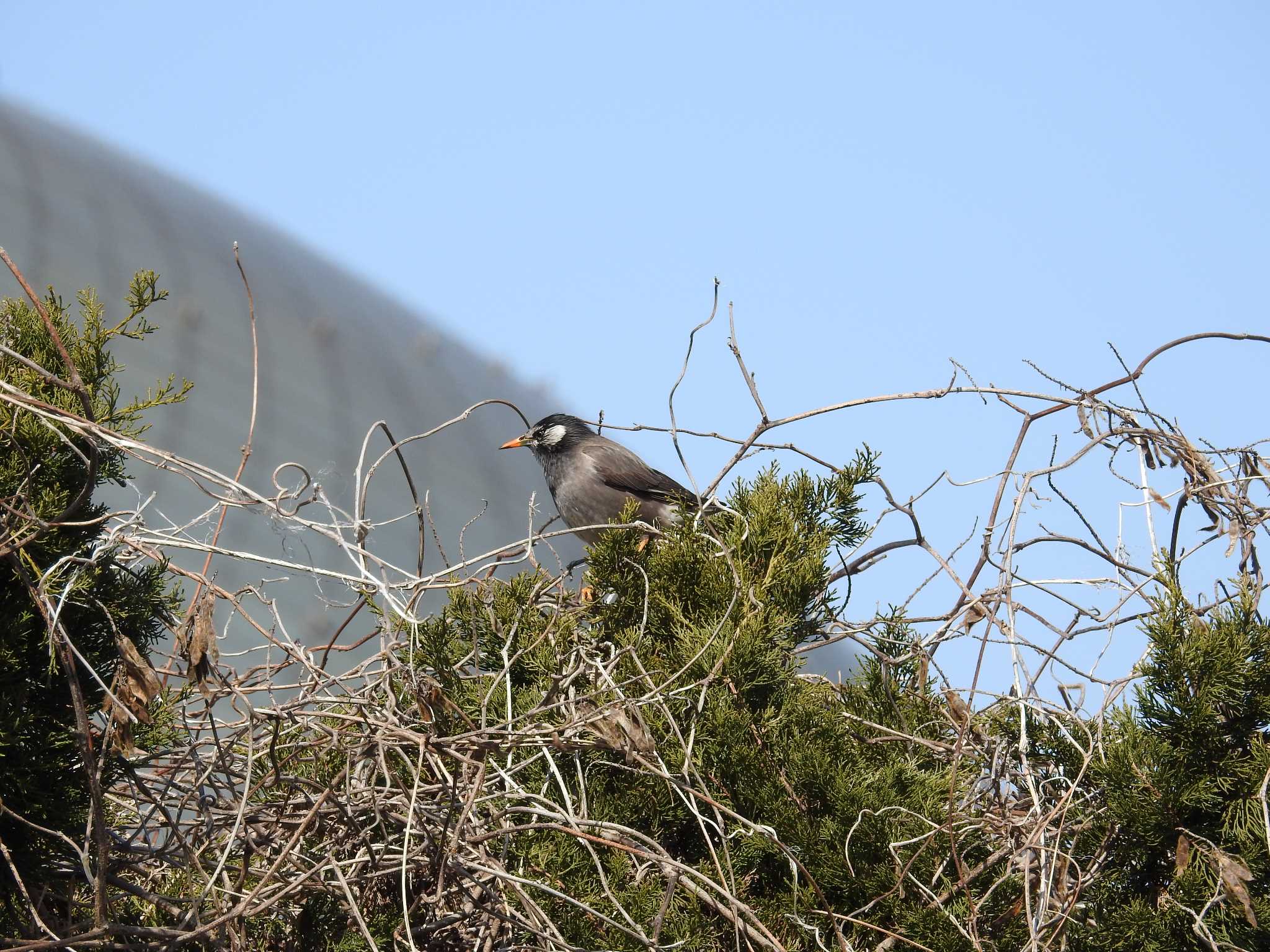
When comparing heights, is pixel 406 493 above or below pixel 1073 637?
below

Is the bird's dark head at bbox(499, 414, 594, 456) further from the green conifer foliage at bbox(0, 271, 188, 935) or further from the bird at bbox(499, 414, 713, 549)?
the green conifer foliage at bbox(0, 271, 188, 935)

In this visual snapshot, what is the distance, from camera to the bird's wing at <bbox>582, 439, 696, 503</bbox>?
6.09m

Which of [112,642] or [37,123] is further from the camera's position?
[37,123]

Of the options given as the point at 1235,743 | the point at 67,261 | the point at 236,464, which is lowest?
the point at 236,464

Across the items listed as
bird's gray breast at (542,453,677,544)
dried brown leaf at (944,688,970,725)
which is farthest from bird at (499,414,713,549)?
dried brown leaf at (944,688,970,725)

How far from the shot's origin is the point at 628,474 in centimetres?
612

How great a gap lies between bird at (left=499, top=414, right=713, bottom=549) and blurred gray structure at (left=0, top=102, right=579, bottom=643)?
3363 mm

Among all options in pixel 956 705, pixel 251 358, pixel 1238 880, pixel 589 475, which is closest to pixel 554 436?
pixel 589 475

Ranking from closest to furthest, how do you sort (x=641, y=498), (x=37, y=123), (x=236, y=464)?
(x=641, y=498), (x=236, y=464), (x=37, y=123)

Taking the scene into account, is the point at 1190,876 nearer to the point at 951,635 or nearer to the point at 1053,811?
the point at 1053,811

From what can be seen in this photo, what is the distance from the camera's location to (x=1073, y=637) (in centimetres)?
312

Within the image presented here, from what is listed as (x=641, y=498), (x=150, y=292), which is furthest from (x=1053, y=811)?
(x=641, y=498)

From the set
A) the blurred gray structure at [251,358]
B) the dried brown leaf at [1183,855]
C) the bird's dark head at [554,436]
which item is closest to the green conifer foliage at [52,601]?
the dried brown leaf at [1183,855]

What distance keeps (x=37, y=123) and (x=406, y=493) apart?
256 inches
